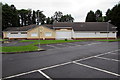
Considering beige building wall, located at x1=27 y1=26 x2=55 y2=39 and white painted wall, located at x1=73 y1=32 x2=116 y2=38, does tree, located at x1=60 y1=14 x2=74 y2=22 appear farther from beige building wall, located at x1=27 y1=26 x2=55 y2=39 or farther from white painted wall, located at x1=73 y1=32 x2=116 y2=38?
white painted wall, located at x1=73 y1=32 x2=116 y2=38

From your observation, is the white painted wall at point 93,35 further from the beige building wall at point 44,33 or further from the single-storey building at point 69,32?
the beige building wall at point 44,33

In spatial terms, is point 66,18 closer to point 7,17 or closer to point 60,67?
point 7,17

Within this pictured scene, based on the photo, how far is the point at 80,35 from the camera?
34.0m

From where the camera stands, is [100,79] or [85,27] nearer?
[100,79]

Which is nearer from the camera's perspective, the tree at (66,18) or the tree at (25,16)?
the tree at (25,16)

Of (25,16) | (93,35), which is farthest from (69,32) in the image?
(25,16)

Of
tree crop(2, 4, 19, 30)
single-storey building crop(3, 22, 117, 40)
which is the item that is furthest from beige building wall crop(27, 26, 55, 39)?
tree crop(2, 4, 19, 30)

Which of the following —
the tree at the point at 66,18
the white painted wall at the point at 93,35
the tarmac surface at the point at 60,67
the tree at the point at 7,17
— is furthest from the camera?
the tree at the point at 66,18

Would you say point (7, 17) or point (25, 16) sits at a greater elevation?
point (25, 16)

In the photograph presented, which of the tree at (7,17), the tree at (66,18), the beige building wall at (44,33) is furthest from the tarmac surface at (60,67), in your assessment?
the tree at (66,18)

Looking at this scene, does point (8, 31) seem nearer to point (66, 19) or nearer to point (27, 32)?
point (27, 32)

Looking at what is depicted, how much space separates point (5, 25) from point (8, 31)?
16.9 m

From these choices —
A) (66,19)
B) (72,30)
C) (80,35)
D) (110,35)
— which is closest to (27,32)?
(72,30)

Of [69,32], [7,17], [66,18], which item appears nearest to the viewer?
[69,32]
